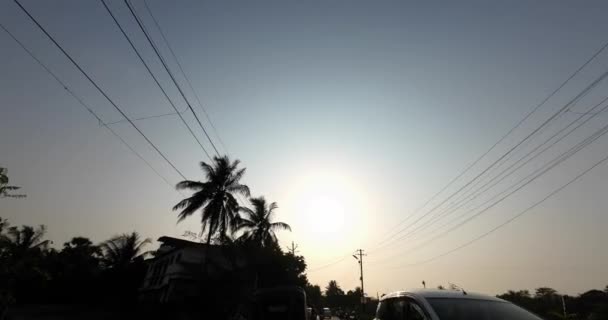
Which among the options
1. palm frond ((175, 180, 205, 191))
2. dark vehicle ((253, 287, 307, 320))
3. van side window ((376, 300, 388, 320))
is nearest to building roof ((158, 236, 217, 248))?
palm frond ((175, 180, 205, 191))

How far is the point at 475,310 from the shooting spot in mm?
4746

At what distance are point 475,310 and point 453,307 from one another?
0.33 meters

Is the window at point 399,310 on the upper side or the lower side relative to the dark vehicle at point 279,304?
lower

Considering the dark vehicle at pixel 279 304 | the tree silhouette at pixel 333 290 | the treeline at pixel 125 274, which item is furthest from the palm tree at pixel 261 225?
the tree silhouette at pixel 333 290

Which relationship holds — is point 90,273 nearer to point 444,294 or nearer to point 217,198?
point 217,198

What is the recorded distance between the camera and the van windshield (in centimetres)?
454

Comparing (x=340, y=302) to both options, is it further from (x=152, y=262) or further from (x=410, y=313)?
(x=410, y=313)

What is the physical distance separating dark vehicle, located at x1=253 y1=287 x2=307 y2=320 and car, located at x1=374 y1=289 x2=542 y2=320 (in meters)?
7.14

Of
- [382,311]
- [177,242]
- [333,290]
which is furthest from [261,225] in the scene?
[333,290]

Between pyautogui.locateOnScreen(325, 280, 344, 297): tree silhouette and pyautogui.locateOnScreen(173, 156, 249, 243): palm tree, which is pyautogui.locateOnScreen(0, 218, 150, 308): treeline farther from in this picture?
pyautogui.locateOnScreen(325, 280, 344, 297): tree silhouette

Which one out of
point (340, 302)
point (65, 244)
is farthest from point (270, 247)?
point (340, 302)

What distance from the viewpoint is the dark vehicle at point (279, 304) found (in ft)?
39.0

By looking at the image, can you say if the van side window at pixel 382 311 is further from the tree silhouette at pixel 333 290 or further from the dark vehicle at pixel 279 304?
the tree silhouette at pixel 333 290

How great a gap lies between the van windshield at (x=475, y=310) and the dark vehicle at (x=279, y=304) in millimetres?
8257
